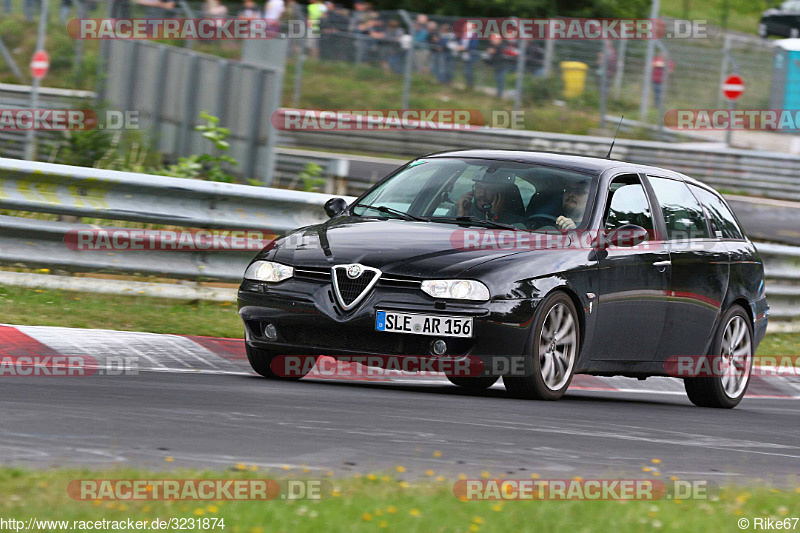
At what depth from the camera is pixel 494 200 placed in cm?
905

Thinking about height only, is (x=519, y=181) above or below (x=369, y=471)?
Result: above

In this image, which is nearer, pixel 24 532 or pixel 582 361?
pixel 24 532

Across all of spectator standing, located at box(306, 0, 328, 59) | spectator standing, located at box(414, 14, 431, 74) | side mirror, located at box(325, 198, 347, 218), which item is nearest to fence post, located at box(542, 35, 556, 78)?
spectator standing, located at box(414, 14, 431, 74)

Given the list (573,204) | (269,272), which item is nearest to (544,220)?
(573,204)

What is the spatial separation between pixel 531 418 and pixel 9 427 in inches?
110

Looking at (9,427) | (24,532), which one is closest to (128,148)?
(9,427)

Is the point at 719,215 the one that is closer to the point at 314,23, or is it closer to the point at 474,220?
the point at 474,220

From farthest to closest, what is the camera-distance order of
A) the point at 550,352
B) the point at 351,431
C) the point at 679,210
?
1. the point at 679,210
2. the point at 550,352
3. the point at 351,431

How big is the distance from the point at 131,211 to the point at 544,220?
350 centimetres

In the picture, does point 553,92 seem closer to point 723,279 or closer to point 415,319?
point 723,279

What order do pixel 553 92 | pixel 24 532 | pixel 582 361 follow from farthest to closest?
pixel 553 92, pixel 582 361, pixel 24 532

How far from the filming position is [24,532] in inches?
163

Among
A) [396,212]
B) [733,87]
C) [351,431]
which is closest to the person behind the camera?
[351,431]

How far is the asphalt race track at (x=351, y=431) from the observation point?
5734 mm
